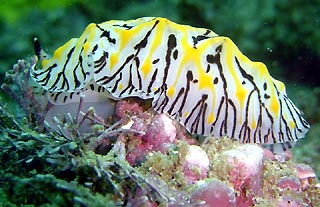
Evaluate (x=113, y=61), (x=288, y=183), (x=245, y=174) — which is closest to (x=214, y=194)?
(x=245, y=174)

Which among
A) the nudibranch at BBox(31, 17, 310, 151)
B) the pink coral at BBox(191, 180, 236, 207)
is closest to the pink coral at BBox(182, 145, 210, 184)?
the pink coral at BBox(191, 180, 236, 207)

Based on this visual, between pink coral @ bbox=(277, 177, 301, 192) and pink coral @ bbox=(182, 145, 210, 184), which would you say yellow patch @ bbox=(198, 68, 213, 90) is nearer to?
pink coral @ bbox=(182, 145, 210, 184)

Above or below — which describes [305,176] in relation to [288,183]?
above

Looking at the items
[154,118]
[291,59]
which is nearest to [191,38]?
[154,118]

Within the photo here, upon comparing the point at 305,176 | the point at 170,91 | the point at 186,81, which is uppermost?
the point at 186,81

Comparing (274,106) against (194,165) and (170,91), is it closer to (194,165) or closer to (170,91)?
(170,91)

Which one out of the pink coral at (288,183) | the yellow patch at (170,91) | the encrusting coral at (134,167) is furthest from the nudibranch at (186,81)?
the pink coral at (288,183)

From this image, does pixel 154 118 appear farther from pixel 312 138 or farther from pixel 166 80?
pixel 312 138

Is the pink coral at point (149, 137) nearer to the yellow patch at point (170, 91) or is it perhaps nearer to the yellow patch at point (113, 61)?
the yellow patch at point (170, 91)
